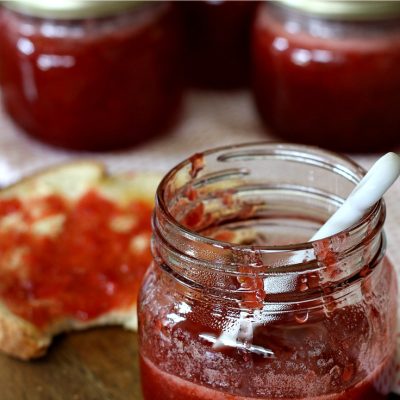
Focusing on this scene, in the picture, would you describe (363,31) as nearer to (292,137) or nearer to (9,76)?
(292,137)

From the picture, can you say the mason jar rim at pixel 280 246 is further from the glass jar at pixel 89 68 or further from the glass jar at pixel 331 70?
the glass jar at pixel 89 68

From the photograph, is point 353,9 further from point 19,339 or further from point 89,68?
point 19,339

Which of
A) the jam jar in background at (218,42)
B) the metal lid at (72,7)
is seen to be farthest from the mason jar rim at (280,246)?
the jam jar in background at (218,42)

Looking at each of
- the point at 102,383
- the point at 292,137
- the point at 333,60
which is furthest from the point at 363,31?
the point at 102,383

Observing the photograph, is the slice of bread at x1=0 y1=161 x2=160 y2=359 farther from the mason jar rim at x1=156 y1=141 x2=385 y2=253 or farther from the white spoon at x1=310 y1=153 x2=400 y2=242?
the white spoon at x1=310 y1=153 x2=400 y2=242

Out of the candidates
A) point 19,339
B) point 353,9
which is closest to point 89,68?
point 353,9

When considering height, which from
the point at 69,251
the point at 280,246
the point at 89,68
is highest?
the point at 280,246

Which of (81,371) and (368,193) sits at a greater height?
(368,193)

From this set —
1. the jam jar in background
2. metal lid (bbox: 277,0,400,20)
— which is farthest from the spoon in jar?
the jam jar in background
